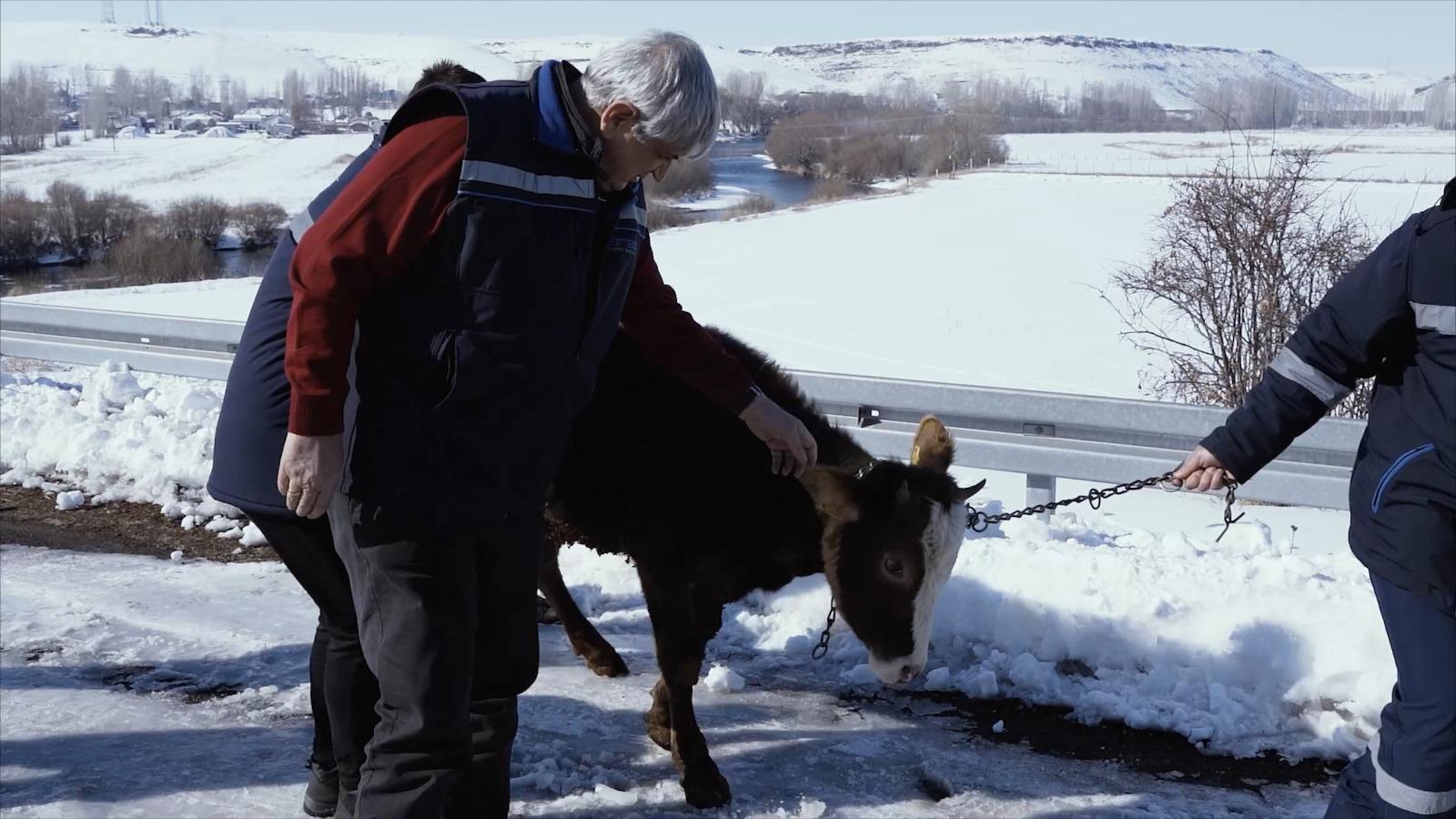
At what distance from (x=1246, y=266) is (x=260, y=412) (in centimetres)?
1457

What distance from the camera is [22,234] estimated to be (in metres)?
38.2

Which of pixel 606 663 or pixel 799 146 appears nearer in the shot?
pixel 606 663

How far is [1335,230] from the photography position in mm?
15086

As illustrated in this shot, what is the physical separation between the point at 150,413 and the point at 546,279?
6.60 m

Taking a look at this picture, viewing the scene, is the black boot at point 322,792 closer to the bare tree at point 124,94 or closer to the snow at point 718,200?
Answer: the snow at point 718,200

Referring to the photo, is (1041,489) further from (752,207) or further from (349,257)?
(752,207)

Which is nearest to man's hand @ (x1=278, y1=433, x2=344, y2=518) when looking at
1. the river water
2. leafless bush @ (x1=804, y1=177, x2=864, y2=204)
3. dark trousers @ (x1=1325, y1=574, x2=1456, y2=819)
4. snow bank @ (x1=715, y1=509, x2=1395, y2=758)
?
dark trousers @ (x1=1325, y1=574, x2=1456, y2=819)

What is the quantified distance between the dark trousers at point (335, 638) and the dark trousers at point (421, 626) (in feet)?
1.32

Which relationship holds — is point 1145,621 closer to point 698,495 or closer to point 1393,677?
point 1393,677

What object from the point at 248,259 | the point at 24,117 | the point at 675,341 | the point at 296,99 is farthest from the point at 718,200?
the point at 296,99

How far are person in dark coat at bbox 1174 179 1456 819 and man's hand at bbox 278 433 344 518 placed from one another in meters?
2.37

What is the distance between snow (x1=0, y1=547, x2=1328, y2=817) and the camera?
397 centimetres

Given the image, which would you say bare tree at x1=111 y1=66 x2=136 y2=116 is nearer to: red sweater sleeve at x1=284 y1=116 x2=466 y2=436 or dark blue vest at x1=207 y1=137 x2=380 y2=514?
dark blue vest at x1=207 y1=137 x2=380 y2=514

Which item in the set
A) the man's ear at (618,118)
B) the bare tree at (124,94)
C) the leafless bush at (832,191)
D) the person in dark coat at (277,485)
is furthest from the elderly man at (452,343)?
the bare tree at (124,94)
